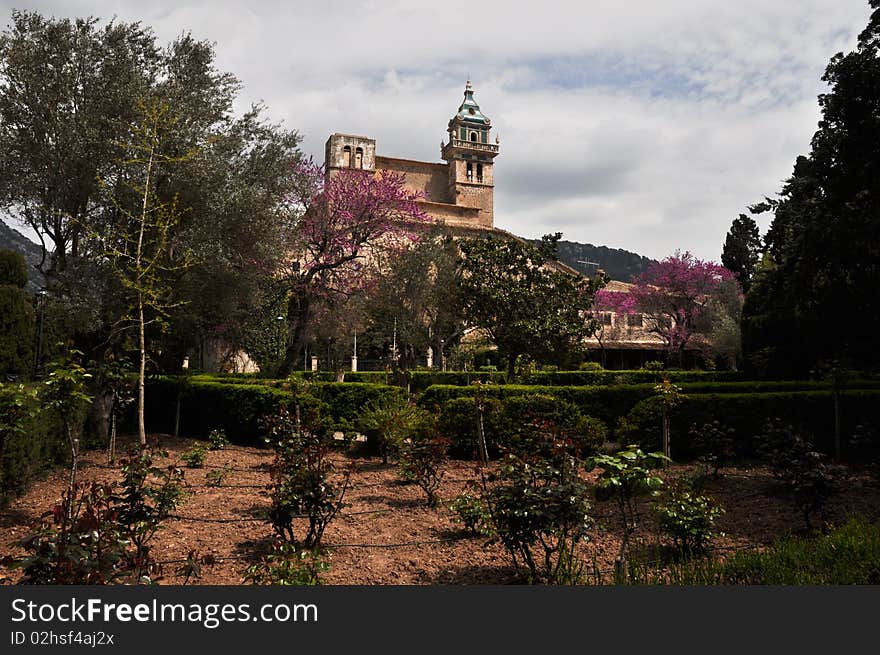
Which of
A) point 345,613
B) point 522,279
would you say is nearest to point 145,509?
point 345,613

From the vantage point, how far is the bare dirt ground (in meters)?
4.74

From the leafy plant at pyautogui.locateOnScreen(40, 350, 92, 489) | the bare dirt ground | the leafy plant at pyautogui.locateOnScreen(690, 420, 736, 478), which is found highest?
the leafy plant at pyautogui.locateOnScreen(40, 350, 92, 489)

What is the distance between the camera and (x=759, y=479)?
8141 millimetres

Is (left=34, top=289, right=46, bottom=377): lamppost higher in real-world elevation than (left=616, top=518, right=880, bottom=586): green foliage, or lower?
higher

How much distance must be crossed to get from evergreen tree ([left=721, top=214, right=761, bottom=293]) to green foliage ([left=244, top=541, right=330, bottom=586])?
42842 mm

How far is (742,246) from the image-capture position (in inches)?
1646

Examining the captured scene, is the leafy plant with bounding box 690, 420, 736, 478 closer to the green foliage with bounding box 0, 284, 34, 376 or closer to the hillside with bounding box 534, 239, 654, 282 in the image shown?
the green foliage with bounding box 0, 284, 34, 376

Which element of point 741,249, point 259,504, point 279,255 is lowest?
point 259,504

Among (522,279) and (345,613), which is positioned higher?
(522,279)

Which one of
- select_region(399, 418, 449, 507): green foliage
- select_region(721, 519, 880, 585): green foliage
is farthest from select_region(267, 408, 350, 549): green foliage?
select_region(721, 519, 880, 585): green foliage

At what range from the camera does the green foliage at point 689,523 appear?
502cm

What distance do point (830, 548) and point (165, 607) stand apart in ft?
16.0

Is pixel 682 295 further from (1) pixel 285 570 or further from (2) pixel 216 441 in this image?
(1) pixel 285 570

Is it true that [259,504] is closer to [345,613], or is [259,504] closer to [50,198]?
[345,613]
